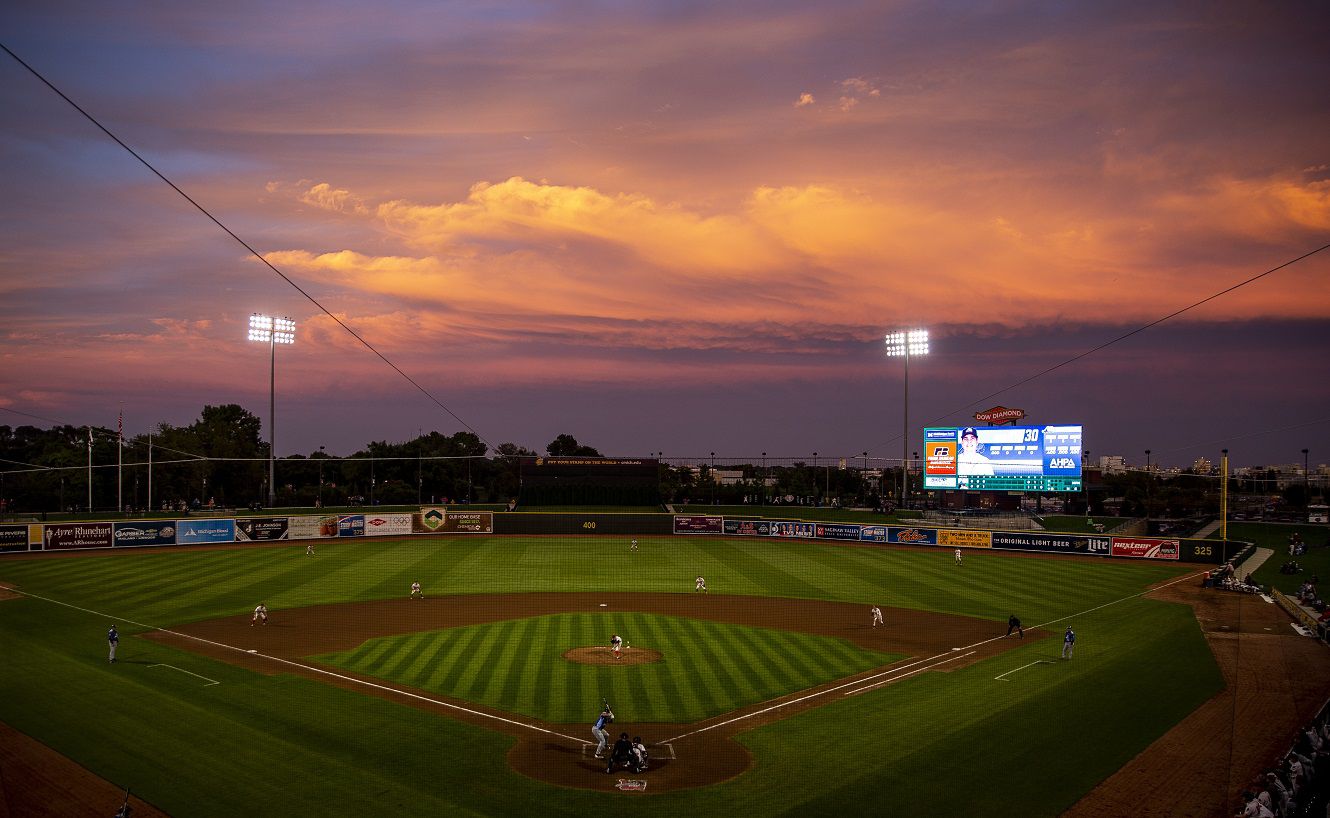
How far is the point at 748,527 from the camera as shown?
74.6 m

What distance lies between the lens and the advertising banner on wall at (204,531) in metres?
62.8

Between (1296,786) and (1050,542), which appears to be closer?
(1296,786)

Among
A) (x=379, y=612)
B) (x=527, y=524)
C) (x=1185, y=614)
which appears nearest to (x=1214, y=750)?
(x=1185, y=614)

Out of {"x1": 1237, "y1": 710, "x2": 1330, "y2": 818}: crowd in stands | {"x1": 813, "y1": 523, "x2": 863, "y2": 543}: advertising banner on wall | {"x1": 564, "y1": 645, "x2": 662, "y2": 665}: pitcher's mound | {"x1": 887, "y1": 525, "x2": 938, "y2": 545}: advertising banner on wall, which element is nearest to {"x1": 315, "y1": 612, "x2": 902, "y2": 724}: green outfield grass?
{"x1": 564, "y1": 645, "x2": 662, "y2": 665}: pitcher's mound

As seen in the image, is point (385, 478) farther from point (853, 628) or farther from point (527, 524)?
point (853, 628)

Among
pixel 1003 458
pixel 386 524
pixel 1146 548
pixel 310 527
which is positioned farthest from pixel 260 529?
pixel 1146 548

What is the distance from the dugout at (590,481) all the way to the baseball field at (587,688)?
132ft

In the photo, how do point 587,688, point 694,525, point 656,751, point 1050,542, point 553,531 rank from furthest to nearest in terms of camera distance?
1. point 694,525
2. point 553,531
3. point 1050,542
4. point 587,688
5. point 656,751

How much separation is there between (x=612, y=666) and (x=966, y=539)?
1717 inches

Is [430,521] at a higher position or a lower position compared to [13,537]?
lower

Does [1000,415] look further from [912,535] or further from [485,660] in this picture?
[485,660]

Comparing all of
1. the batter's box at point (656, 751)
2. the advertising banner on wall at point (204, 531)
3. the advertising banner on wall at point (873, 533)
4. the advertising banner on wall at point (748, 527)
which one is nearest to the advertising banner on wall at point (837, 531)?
the advertising banner on wall at point (873, 533)

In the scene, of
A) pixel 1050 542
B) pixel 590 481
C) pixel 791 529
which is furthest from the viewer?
pixel 590 481

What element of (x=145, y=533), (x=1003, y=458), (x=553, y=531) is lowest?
(x=553, y=531)
